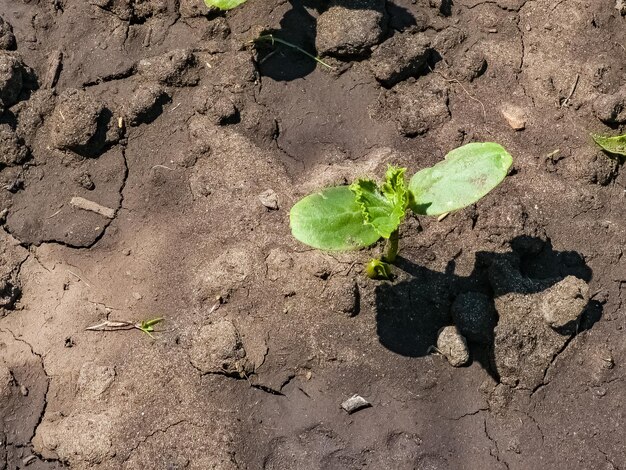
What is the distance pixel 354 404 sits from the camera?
8.75 feet

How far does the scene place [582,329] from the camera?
276 cm

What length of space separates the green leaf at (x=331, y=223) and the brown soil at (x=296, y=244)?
38 cm

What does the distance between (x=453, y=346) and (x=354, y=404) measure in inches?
17.8

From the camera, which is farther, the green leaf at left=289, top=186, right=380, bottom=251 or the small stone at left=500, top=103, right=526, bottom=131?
the small stone at left=500, top=103, right=526, bottom=131

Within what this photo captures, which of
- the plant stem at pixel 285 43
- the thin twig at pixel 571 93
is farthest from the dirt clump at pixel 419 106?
the thin twig at pixel 571 93

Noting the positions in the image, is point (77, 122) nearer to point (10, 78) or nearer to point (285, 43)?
point (10, 78)

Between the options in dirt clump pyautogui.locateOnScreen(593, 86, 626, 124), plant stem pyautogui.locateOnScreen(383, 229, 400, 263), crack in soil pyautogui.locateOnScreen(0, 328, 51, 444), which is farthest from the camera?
dirt clump pyautogui.locateOnScreen(593, 86, 626, 124)

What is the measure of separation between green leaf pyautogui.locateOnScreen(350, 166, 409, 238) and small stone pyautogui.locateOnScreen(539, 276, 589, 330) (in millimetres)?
740

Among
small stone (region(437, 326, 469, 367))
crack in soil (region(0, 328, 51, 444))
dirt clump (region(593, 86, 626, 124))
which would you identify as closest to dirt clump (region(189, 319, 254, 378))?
crack in soil (region(0, 328, 51, 444))

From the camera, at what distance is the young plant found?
2342mm

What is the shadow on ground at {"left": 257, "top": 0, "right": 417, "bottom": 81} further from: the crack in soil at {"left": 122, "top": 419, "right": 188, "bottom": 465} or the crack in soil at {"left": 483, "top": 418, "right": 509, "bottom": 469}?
the crack in soil at {"left": 483, "top": 418, "right": 509, "bottom": 469}

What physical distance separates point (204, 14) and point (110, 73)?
0.53 metres

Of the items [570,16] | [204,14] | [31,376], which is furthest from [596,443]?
[204,14]

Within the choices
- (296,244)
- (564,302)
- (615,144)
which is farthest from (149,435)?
(615,144)
